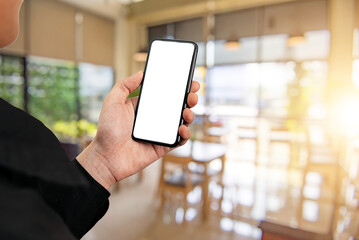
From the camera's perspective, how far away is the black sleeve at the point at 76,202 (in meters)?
0.33

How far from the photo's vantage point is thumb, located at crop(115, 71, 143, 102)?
782 mm

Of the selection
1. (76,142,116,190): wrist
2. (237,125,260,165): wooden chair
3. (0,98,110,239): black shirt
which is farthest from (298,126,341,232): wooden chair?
(0,98,110,239): black shirt

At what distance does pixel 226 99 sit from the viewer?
5.78 meters

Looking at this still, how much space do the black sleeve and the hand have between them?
0.13 metres

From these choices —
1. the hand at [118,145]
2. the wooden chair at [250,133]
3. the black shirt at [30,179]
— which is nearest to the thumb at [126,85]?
the hand at [118,145]

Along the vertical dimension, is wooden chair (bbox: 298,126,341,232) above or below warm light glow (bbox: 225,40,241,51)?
below

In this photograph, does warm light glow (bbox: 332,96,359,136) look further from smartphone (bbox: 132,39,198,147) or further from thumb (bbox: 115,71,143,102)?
thumb (bbox: 115,71,143,102)

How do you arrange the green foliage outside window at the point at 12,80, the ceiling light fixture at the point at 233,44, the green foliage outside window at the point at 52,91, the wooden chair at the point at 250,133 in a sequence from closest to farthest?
the green foliage outside window at the point at 12,80 → the green foliage outside window at the point at 52,91 → the ceiling light fixture at the point at 233,44 → the wooden chair at the point at 250,133

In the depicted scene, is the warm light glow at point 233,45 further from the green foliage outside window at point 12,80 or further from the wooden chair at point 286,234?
the wooden chair at point 286,234

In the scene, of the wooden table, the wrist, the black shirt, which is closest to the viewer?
the black shirt

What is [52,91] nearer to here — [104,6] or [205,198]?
[104,6]

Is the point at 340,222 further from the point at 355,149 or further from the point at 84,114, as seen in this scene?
the point at 84,114

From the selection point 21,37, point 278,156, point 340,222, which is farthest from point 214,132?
point 21,37

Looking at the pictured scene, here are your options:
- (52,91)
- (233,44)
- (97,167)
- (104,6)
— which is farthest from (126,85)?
(104,6)
